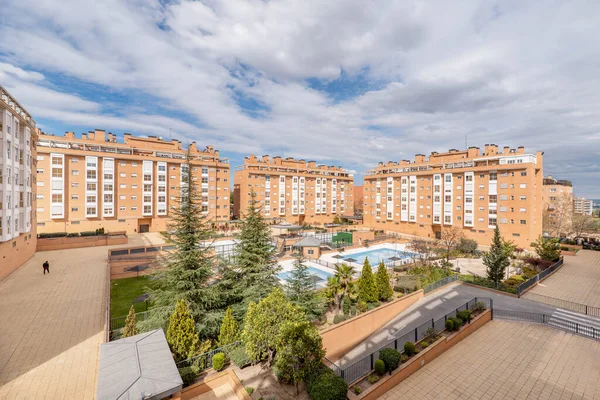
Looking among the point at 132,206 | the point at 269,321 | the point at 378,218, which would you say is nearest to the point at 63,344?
the point at 269,321

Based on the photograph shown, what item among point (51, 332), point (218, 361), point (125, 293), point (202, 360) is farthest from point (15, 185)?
point (218, 361)

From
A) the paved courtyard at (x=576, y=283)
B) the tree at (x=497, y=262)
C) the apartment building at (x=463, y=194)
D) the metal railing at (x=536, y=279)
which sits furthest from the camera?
the apartment building at (x=463, y=194)

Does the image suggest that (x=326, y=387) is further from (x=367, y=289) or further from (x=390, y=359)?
(x=367, y=289)

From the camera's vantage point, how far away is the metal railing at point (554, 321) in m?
13.0

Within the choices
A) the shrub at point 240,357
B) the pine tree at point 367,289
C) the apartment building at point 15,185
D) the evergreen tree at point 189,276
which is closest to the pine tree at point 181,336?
the shrub at point 240,357

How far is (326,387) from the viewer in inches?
310

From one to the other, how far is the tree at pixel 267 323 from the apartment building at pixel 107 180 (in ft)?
96.4

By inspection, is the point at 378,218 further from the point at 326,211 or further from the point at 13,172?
the point at 13,172

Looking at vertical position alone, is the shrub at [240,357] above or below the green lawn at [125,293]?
above

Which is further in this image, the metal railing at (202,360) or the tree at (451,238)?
the tree at (451,238)

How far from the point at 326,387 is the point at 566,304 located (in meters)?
18.4

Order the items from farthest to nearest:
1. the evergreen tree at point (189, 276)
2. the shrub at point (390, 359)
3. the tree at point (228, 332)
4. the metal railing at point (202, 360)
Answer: the evergreen tree at point (189, 276) → the tree at point (228, 332) → the metal railing at point (202, 360) → the shrub at point (390, 359)

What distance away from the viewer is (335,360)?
12.9 meters

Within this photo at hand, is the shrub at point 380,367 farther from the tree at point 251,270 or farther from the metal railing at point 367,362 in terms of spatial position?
the tree at point 251,270
